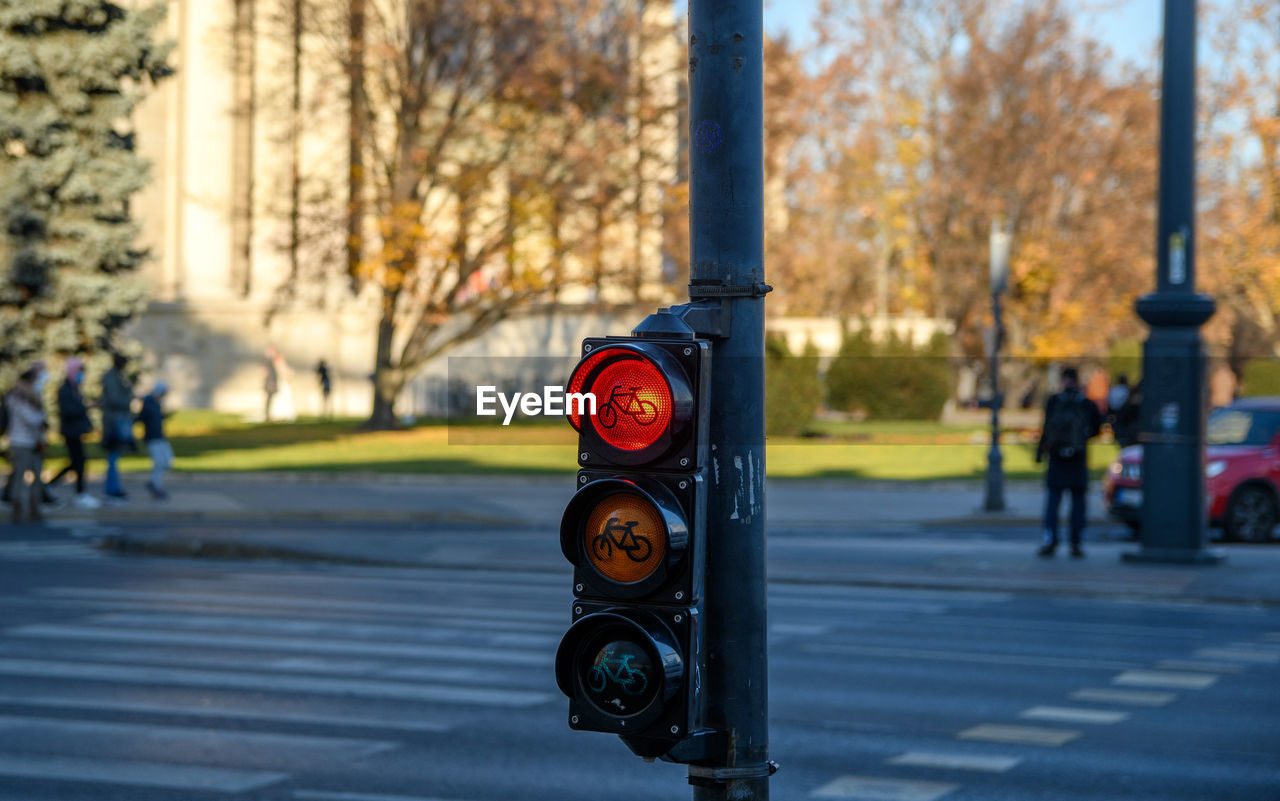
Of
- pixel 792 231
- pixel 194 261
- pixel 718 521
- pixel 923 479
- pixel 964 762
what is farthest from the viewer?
pixel 194 261

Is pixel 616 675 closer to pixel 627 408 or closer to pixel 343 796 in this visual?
pixel 627 408

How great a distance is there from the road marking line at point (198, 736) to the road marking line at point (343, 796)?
69cm

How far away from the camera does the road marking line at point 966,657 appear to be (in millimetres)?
10852

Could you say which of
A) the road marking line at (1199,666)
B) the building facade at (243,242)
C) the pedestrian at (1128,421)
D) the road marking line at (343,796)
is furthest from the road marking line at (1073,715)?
the building facade at (243,242)

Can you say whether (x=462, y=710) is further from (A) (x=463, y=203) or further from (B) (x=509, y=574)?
(A) (x=463, y=203)

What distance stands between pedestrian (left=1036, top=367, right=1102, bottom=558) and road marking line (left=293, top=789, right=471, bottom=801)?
1139 centimetres

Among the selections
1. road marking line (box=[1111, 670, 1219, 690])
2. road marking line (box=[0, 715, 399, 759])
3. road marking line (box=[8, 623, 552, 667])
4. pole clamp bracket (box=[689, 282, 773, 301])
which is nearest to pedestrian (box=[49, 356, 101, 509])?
road marking line (box=[8, 623, 552, 667])

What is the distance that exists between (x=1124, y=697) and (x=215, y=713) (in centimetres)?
520

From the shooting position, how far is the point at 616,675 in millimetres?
3422

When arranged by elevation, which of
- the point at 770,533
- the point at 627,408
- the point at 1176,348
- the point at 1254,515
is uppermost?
the point at 1176,348

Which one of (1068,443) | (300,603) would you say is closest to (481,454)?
(1068,443)

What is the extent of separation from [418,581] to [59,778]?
866 centimetres

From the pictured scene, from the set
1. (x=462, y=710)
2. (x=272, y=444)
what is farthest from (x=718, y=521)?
(x=272, y=444)

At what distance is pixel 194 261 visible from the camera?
5034 centimetres
